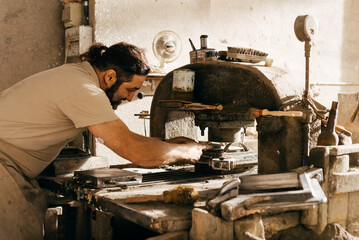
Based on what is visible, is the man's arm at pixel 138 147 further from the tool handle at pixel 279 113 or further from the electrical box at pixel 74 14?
the electrical box at pixel 74 14

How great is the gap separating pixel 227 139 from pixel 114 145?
111 cm

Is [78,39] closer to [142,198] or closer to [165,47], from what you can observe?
[165,47]

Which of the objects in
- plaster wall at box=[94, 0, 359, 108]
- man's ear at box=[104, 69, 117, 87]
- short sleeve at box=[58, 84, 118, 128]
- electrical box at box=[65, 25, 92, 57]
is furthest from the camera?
plaster wall at box=[94, 0, 359, 108]

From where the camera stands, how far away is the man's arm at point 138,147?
2.57 m

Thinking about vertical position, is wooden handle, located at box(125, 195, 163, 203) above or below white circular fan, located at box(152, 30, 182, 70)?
below

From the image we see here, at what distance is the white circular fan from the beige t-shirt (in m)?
2.07

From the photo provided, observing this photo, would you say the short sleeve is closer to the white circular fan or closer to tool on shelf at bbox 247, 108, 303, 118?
tool on shelf at bbox 247, 108, 303, 118

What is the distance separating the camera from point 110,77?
9.55 ft

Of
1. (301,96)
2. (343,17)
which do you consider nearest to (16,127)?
(301,96)

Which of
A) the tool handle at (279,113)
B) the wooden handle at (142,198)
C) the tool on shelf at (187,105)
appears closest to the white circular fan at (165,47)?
the tool on shelf at (187,105)

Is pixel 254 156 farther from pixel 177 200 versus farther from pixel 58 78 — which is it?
pixel 58 78

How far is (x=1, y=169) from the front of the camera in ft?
8.74

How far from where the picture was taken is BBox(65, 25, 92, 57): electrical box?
443 cm

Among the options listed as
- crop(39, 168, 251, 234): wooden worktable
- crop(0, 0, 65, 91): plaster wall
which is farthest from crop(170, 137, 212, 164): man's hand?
crop(0, 0, 65, 91): plaster wall
